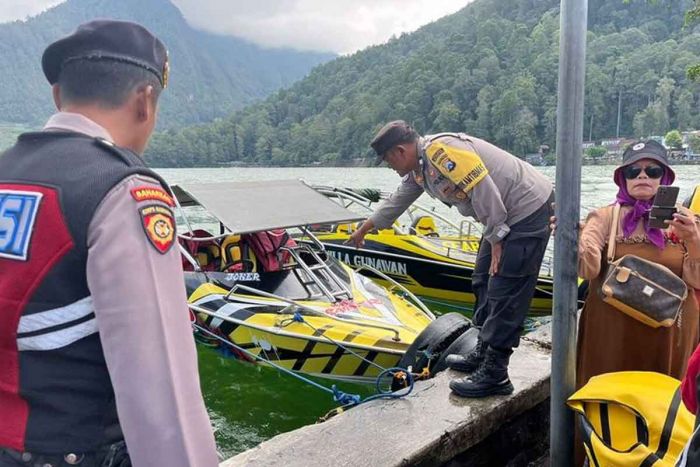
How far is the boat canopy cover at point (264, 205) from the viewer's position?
5.77 meters

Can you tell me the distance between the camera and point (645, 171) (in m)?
2.60

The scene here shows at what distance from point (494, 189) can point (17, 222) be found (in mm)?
2432

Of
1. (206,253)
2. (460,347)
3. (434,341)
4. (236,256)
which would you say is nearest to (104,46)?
(460,347)

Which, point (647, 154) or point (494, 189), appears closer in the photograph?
point (647, 154)

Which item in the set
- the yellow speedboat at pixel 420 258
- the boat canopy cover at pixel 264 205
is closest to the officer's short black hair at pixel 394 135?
the boat canopy cover at pixel 264 205

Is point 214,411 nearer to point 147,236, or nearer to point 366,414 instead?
point 366,414

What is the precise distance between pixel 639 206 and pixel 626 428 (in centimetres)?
110

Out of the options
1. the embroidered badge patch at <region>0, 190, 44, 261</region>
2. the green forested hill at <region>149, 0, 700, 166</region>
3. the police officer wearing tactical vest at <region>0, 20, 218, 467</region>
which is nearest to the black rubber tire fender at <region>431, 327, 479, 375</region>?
the police officer wearing tactical vest at <region>0, 20, 218, 467</region>

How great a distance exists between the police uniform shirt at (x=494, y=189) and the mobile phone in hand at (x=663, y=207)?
0.78 m

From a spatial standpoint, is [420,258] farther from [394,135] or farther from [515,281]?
[515,281]

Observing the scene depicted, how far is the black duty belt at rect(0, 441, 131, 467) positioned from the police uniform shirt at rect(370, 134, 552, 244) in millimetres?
2293

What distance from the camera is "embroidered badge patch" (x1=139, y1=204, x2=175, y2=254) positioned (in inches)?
38.9

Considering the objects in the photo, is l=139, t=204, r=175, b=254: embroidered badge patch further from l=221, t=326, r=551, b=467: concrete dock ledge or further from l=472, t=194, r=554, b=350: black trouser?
l=472, t=194, r=554, b=350: black trouser

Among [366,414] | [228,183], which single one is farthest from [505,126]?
[366,414]
